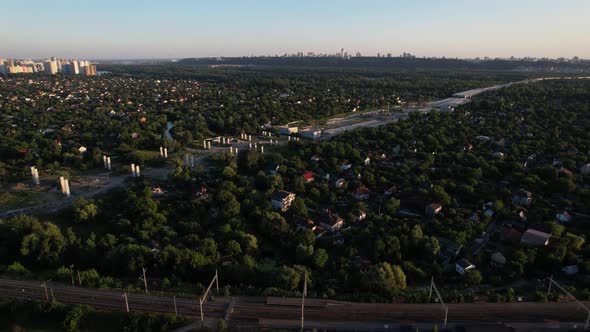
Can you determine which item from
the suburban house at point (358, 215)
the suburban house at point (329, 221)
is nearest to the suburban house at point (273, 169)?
the suburban house at point (329, 221)

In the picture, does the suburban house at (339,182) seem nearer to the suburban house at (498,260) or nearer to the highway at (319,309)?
the suburban house at (498,260)

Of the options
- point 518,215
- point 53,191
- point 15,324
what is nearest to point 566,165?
point 518,215

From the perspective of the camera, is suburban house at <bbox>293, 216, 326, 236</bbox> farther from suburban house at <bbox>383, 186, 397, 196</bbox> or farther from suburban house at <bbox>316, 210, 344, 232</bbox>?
suburban house at <bbox>383, 186, 397, 196</bbox>

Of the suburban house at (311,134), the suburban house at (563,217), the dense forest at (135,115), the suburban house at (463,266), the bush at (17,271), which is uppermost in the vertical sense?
the dense forest at (135,115)

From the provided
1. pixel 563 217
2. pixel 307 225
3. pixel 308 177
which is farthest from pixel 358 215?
pixel 563 217

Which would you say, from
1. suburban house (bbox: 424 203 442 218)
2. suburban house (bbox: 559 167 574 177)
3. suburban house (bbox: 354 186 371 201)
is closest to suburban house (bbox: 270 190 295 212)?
suburban house (bbox: 354 186 371 201)

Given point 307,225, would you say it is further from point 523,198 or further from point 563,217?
point 563,217

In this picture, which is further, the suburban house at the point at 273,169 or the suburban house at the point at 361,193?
the suburban house at the point at 273,169
